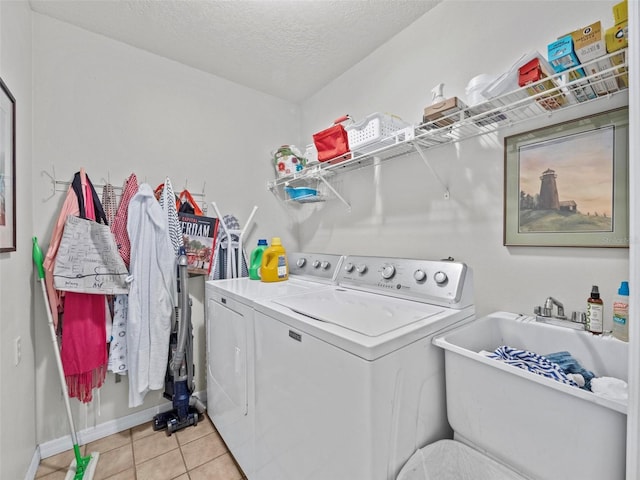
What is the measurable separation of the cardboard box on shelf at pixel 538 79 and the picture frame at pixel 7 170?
6.79 feet

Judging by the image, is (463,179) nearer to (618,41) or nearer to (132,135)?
(618,41)

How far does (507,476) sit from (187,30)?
8.73 ft

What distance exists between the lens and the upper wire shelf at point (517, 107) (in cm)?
100

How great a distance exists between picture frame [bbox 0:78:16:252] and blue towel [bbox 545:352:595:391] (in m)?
2.16

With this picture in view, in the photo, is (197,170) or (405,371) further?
(197,170)

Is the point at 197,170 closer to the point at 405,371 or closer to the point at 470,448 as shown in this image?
the point at 405,371

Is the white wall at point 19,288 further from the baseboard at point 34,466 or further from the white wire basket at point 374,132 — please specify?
the white wire basket at point 374,132

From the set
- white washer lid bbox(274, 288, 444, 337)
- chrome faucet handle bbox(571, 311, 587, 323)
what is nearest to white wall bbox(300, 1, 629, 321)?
chrome faucet handle bbox(571, 311, 587, 323)

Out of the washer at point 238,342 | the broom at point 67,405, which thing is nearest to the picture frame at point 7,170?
the broom at point 67,405

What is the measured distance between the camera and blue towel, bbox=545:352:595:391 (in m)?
0.97

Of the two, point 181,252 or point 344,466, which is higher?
point 181,252

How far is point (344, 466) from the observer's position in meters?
0.91

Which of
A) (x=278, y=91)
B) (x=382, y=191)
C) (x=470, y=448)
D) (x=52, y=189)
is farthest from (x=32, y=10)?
(x=470, y=448)

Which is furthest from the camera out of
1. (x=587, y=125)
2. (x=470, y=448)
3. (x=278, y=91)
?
(x=278, y=91)
